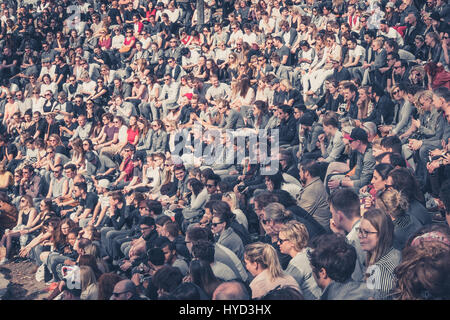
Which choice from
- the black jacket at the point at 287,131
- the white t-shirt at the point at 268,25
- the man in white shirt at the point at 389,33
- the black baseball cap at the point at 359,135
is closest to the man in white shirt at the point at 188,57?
the white t-shirt at the point at 268,25

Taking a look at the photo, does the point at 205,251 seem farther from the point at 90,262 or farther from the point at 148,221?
the point at 90,262

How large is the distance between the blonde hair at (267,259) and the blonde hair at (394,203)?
1431 mm

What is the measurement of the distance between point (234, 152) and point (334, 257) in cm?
340

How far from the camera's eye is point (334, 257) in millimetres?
6074

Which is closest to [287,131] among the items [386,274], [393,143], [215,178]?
[215,178]

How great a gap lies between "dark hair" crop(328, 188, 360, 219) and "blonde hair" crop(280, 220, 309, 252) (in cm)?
53

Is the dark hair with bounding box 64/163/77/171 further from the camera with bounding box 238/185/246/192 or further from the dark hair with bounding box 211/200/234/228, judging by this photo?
the dark hair with bounding box 211/200/234/228

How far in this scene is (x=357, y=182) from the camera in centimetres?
764

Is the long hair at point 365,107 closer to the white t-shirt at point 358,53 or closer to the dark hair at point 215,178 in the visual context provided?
the white t-shirt at point 358,53

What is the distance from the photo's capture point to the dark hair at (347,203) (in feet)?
22.8
